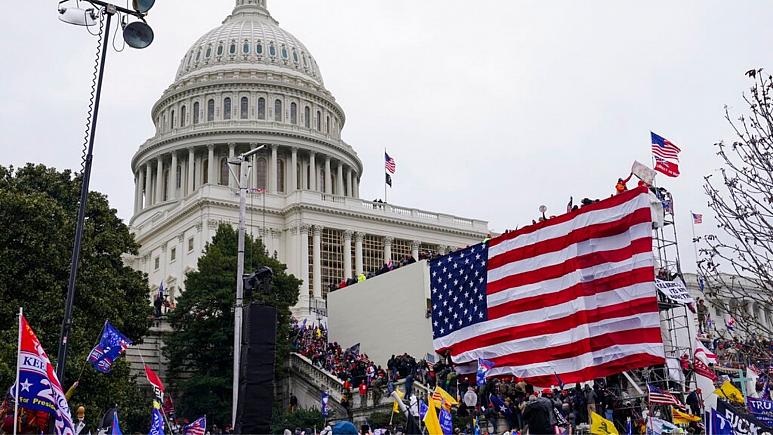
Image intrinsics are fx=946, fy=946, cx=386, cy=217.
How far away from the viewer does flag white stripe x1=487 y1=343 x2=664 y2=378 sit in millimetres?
24234

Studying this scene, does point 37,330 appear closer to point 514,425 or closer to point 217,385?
point 217,385

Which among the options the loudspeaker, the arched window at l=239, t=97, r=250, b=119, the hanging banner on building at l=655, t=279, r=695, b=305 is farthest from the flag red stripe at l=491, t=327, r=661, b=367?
the arched window at l=239, t=97, r=250, b=119

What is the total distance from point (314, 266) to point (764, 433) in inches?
2210

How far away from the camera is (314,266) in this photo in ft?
241

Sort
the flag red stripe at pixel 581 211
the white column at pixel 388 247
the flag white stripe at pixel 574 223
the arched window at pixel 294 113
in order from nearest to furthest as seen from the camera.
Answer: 1. the flag white stripe at pixel 574 223
2. the flag red stripe at pixel 581 211
3. the white column at pixel 388 247
4. the arched window at pixel 294 113

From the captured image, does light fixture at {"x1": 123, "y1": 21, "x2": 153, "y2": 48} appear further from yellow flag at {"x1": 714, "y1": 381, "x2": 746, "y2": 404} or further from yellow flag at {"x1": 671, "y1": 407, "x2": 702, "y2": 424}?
yellow flag at {"x1": 714, "y1": 381, "x2": 746, "y2": 404}

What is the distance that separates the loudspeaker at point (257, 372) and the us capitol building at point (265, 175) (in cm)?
5155

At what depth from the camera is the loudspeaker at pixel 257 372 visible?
1229 centimetres

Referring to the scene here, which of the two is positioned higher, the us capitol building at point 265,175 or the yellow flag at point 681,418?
the us capitol building at point 265,175

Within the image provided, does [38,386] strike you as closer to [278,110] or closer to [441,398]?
[441,398]

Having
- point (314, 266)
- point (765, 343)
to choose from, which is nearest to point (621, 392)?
point (765, 343)

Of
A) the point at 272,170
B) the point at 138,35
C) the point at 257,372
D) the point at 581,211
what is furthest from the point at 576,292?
the point at 272,170

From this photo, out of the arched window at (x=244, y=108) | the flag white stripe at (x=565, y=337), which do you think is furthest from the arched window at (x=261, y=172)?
the flag white stripe at (x=565, y=337)

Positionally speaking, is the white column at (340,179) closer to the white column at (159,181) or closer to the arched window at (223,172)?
the arched window at (223,172)
